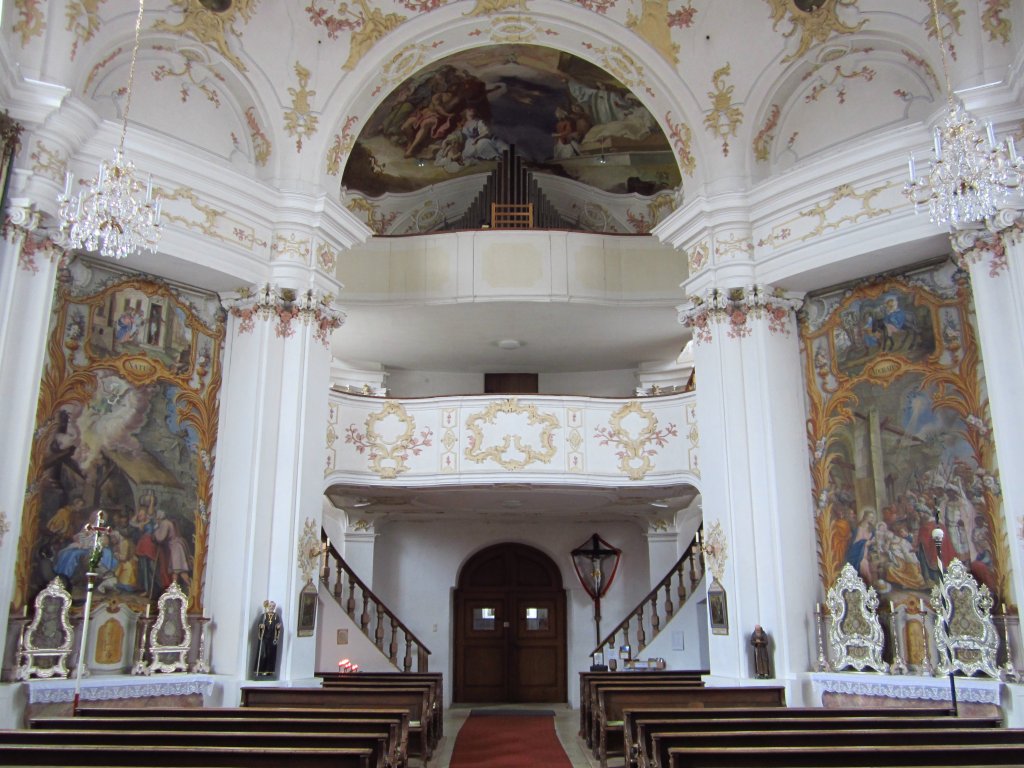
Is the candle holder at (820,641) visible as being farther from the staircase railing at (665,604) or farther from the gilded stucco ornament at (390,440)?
the gilded stucco ornament at (390,440)

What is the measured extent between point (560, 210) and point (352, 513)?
7640mm

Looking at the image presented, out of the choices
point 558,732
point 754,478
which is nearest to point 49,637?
point 558,732

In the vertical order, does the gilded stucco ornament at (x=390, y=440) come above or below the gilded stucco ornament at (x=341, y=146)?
below

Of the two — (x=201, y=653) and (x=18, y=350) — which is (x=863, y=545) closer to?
(x=201, y=653)

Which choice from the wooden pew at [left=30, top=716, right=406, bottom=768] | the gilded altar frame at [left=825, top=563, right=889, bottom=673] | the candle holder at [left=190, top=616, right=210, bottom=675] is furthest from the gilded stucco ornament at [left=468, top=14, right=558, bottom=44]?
the wooden pew at [left=30, top=716, right=406, bottom=768]

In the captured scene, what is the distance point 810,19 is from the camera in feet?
40.9

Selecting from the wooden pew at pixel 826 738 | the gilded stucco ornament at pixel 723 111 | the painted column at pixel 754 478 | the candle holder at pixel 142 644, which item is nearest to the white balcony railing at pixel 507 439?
the painted column at pixel 754 478

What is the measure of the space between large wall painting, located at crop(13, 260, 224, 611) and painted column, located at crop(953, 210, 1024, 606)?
9.68 m

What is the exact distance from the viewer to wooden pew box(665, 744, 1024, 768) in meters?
5.46

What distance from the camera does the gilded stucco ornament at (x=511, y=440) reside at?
1455 cm

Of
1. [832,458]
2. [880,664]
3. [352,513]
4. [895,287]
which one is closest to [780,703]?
[880,664]

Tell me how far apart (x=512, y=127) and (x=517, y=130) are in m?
0.12

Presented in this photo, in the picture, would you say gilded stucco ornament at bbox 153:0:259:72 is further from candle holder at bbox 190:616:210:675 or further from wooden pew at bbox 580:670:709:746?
wooden pew at bbox 580:670:709:746

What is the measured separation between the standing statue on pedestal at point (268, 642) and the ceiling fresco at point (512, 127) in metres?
9.16
